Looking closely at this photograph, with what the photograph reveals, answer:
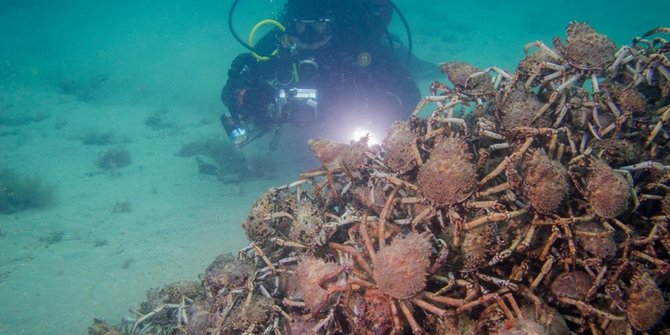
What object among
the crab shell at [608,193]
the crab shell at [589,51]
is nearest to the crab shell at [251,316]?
the crab shell at [608,193]

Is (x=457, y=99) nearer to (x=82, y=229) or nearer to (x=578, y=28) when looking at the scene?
(x=578, y=28)

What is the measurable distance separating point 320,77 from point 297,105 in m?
0.97

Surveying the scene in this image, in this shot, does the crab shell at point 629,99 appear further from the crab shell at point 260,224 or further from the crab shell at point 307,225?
the crab shell at point 260,224

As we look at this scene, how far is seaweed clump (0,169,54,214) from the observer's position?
29.7 ft

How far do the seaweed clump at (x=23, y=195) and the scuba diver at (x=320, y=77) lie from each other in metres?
5.55

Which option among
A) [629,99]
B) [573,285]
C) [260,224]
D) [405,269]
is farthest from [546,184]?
[260,224]

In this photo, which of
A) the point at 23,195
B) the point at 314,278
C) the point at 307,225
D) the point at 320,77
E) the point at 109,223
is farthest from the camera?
the point at 23,195

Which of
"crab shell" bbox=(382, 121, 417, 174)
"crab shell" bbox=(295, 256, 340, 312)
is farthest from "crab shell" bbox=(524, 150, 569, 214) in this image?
"crab shell" bbox=(295, 256, 340, 312)

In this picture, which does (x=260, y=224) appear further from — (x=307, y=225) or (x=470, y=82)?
(x=470, y=82)

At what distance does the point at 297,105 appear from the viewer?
703cm

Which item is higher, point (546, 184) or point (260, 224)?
point (260, 224)

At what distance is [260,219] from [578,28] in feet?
7.84

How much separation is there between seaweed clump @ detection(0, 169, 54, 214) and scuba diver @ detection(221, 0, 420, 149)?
5548mm

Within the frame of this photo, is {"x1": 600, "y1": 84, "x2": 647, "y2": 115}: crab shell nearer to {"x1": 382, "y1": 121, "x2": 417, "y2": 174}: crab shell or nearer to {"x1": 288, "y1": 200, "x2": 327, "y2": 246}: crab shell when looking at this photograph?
{"x1": 382, "y1": 121, "x2": 417, "y2": 174}: crab shell
